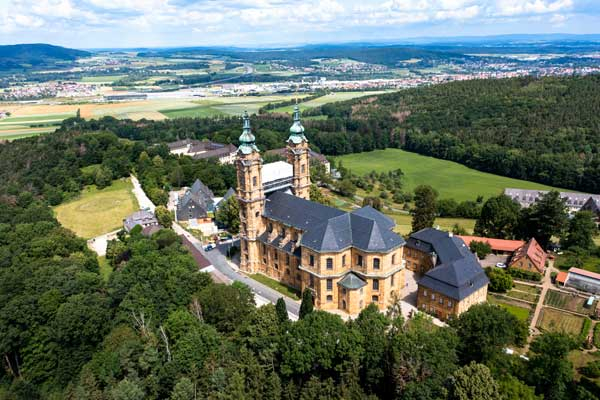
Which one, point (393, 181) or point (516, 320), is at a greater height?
point (516, 320)

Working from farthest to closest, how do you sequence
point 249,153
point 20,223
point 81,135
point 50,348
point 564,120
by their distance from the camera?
point 81,135
point 564,120
point 20,223
point 249,153
point 50,348

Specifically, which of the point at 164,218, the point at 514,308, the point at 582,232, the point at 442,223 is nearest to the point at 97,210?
the point at 164,218

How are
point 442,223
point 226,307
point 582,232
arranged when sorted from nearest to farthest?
point 226,307
point 582,232
point 442,223

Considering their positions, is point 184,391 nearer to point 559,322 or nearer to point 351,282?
point 351,282

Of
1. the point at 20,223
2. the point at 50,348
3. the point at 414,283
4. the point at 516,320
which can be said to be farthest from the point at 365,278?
the point at 20,223

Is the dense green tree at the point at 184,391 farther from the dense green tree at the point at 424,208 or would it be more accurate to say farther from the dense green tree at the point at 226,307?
the dense green tree at the point at 424,208

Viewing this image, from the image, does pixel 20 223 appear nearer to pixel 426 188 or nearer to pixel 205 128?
pixel 426 188

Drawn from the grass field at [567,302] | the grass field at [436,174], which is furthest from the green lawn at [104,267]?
the grass field at [436,174]
